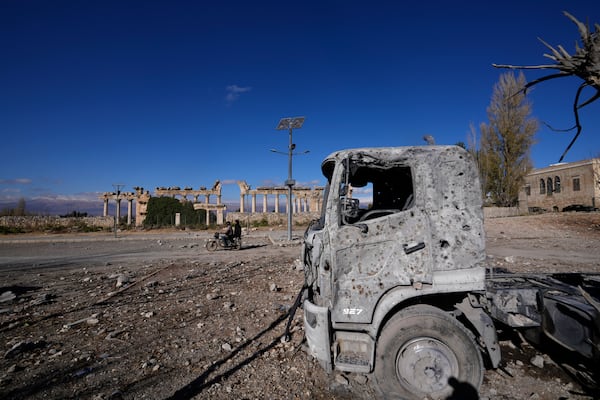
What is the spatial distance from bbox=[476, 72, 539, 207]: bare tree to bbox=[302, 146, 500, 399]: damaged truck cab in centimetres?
2655

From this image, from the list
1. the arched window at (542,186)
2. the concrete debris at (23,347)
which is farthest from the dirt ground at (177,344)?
the arched window at (542,186)

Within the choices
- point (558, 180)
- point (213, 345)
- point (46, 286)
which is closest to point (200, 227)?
point (46, 286)

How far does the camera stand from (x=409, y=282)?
3.01 m

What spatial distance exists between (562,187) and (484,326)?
46203mm

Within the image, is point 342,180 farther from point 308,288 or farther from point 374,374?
point 374,374

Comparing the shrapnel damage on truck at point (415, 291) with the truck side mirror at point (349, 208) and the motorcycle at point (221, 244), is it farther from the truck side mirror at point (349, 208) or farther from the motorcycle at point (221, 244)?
the motorcycle at point (221, 244)

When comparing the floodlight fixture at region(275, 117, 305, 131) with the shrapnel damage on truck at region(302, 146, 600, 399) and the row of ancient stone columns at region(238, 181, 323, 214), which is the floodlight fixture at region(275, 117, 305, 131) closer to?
the shrapnel damage on truck at region(302, 146, 600, 399)

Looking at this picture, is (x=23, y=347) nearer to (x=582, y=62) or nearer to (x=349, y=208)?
(x=349, y=208)

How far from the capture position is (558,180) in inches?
1499

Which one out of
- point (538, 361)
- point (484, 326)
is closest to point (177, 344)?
point (484, 326)

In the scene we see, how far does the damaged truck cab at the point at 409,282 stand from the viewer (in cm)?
291

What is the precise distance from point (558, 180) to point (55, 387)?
4989 cm

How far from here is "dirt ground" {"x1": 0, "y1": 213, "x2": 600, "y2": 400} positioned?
3.22 meters

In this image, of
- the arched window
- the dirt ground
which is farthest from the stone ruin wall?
the arched window
